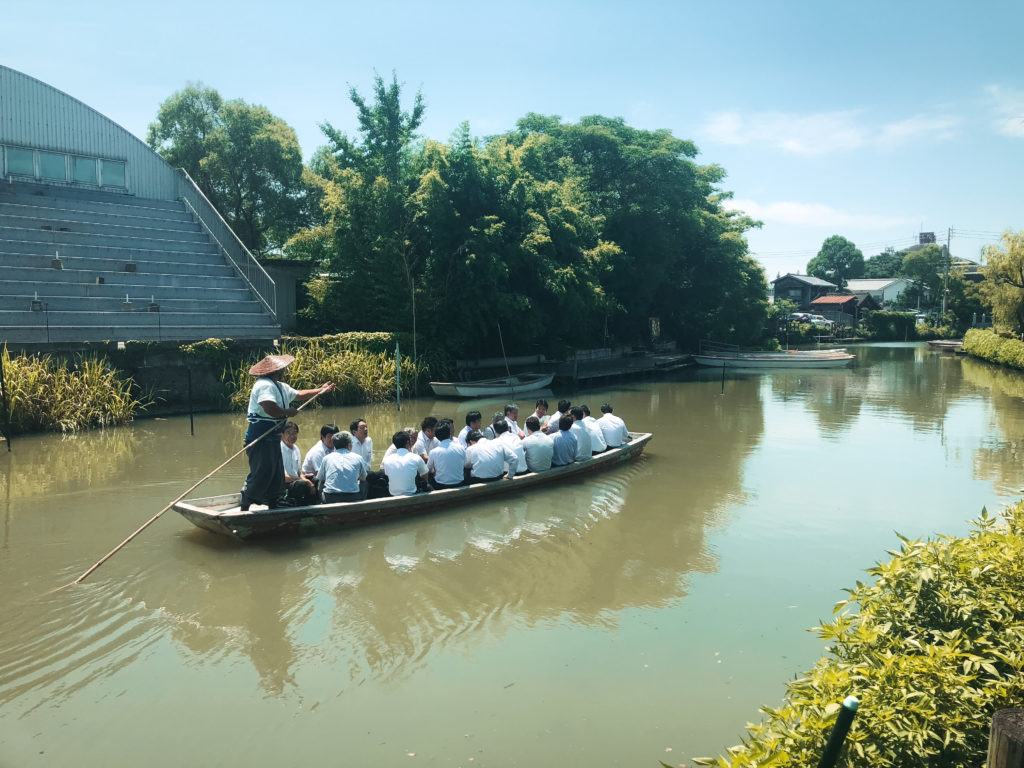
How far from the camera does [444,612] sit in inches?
281

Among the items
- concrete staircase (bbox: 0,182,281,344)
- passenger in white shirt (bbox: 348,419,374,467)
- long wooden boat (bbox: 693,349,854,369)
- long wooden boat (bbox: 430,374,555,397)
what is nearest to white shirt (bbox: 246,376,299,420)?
passenger in white shirt (bbox: 348,419,374,467)

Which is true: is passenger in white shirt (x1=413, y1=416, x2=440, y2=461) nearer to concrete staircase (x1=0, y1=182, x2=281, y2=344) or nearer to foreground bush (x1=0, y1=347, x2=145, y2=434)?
foreground bush (x1=0, y1=347, x2=145, y2=434)

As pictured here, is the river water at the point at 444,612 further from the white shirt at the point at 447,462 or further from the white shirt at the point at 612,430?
the white shirt at the point at 612,430

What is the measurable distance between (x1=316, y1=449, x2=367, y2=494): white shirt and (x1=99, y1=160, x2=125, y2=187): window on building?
20478 millimetres

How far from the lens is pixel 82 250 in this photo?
2059 cm

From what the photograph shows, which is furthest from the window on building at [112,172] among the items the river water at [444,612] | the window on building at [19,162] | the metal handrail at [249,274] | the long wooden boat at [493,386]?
the river water at [444,612]

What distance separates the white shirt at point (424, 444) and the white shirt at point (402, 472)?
28.4 inches

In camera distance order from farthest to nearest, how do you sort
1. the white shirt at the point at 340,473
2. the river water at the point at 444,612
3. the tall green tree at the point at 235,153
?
the tall green tree at the point at 235,153, the white shirt at the point at 340,473, the river water at the point at 444,612

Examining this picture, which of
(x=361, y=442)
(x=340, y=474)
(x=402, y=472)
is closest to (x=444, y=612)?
(x=340, y=474)

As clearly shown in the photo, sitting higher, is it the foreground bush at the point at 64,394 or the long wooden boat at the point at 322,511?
the foreground bush at the point at 64,394

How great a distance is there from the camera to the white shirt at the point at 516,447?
11.1m

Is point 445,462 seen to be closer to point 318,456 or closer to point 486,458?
point 486,458

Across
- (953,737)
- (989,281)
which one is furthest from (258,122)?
(989,281)

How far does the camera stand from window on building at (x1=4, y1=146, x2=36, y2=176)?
75.4ft
